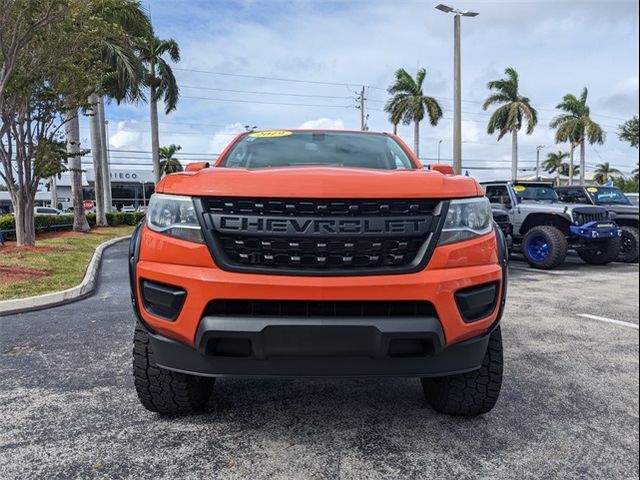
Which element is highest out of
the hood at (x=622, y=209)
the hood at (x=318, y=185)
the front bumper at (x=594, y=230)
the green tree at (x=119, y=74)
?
the green tree at (x=119, y=74)

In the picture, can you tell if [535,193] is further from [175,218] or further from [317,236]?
[175,218]

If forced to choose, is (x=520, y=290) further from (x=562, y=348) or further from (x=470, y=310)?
(x=470, y=310)

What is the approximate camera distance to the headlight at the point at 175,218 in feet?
6.88

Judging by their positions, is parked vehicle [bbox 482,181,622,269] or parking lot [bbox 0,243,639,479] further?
parked vehicle [bbox 482,181,622,269]

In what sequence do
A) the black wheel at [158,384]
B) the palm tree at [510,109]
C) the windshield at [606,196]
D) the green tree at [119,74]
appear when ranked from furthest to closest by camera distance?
the palm tree at [510,109] < the green tree at [119,74] < the windshield at [606,196] < the black wheel at [158,384]

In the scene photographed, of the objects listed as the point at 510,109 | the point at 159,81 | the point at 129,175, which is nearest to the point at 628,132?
the point at 510,109

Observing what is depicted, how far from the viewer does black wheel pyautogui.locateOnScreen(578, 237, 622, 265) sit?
382 inches

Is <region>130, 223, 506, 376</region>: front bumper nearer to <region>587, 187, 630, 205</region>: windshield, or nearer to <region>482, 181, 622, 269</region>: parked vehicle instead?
<region>482, 181, 622, 269</region>: parked vehicle

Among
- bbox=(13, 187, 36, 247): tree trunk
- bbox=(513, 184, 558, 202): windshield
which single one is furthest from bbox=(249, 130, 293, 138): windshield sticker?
bbox=(13, 187, 36, 247): tree trunk

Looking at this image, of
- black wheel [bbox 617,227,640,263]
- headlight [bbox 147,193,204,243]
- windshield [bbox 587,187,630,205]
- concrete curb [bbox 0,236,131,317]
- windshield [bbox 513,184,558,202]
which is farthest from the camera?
windshield [bbox 587,187,630,205]

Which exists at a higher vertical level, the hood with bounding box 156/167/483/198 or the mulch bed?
the hood with bounding box 156/167/483/198

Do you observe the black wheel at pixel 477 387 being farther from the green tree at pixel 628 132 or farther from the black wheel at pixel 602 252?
the green tree at pixel 628 132

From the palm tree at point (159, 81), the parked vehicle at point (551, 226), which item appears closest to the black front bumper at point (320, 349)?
the parked vehicle at point (551, 226)

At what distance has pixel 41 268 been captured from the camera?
786 centimetres
